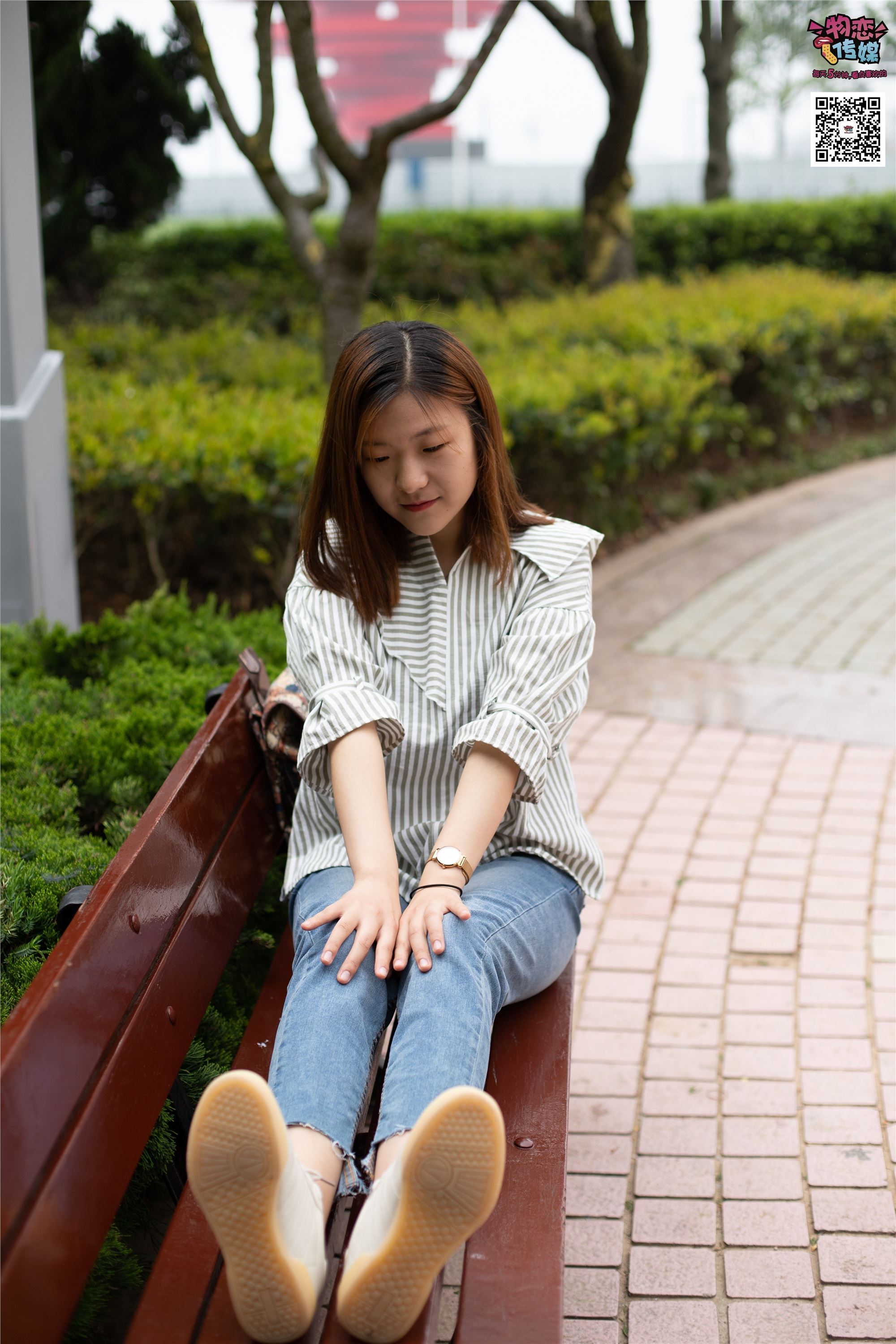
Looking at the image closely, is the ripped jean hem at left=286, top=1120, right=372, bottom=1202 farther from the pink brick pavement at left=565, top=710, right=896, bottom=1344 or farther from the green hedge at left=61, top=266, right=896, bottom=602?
the green hedge at left=61, top=266, right=896, bottom=602

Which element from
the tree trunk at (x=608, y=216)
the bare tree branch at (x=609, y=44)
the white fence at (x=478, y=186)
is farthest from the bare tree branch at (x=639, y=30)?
the white fence at (x=478, y=186)

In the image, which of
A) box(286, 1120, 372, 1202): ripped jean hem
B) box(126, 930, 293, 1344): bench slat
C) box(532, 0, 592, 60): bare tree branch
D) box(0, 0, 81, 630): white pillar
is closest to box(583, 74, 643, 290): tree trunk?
box(532, 0, 592, 60): bare tree branch

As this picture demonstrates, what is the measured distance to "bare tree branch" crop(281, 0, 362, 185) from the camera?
542 cm

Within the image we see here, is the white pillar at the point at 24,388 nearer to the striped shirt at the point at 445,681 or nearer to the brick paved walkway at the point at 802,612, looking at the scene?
the striped shirt at the point at 445,681

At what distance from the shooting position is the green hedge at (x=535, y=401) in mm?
4914

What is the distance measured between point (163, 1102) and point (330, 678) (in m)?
0.77

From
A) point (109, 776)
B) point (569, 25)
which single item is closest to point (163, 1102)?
point (109, 776)

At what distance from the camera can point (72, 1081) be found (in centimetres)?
140

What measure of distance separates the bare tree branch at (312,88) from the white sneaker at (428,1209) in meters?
5.25

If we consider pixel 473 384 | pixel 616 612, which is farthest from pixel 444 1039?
pixel 616 612

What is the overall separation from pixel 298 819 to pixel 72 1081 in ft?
2.89

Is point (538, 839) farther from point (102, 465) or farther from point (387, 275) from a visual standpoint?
point (387, 275)

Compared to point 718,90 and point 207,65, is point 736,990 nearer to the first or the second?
point 207,65

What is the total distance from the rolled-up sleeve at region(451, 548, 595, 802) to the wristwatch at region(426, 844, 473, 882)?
0.18m
